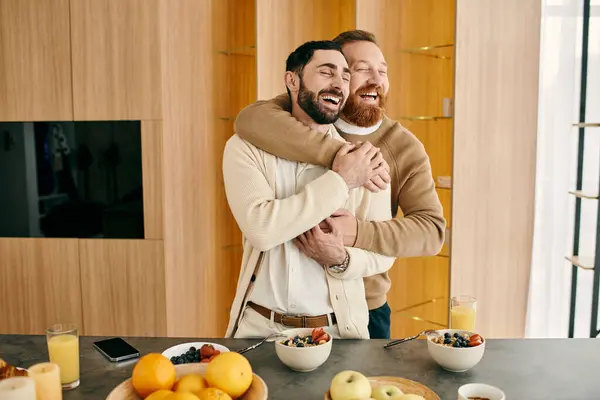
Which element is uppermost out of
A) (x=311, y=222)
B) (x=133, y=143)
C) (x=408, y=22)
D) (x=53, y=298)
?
(x=408, y=22)

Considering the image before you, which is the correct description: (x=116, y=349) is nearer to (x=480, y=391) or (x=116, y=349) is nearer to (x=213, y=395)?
(x=213, y=395)

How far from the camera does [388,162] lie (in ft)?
6.95

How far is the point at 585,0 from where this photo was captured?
10.6 ft

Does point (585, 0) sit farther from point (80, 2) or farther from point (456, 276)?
point (80, 2)

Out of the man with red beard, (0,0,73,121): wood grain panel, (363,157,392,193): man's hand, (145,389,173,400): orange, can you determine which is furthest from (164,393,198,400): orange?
(0,0,73,121): wood grain panel

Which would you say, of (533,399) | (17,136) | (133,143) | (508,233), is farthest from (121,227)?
(533,399)

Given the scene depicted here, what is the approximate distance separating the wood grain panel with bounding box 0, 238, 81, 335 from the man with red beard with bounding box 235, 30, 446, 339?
2008mm

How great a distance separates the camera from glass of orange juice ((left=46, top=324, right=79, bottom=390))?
1426 mm

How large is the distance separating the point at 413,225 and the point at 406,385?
0.70 meters

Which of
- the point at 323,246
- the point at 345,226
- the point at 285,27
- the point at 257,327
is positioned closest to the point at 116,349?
the point at 257,327

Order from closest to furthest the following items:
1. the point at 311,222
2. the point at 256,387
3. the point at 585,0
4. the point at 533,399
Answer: the point at 256,387
the point at 533,399
the point at 311,222
the point at 585,0

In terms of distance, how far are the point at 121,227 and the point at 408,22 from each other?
2067 mm

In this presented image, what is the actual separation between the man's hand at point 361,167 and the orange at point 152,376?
2.70 feet

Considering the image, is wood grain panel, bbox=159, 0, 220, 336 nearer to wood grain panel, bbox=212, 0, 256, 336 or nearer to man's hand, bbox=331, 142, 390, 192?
wood grain panel, bbox=212, 0, 256, 336
